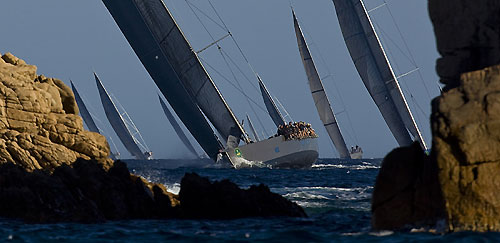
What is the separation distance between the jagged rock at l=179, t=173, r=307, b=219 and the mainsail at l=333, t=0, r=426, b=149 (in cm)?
4349

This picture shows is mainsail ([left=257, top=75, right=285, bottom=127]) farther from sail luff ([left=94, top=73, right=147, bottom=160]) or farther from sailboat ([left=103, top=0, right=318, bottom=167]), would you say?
sail luff ([left=94, top=73, right=147, bottom=160])

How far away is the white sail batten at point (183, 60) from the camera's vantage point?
5053 centimetres

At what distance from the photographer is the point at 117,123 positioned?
98.6 metres

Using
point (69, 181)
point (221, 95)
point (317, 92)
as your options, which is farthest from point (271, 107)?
point (69, 181)

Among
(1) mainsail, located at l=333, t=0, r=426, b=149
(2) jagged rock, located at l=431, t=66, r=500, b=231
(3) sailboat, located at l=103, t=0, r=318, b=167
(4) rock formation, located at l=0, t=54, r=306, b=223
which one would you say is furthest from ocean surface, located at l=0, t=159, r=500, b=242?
(1) mainsail, located at l=333, t=0, r=426, b=149

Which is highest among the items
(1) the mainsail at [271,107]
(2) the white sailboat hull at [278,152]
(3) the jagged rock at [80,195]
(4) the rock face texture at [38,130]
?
(4) the rock face texture at [38,130]

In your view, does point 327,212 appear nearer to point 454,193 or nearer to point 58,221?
point 58,221

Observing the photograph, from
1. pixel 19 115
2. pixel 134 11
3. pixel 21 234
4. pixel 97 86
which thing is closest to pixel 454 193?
pixel 21 234

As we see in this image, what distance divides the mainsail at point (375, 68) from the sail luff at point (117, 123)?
38.4 m

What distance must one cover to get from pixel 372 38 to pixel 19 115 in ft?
140

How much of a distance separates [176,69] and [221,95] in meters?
3.44

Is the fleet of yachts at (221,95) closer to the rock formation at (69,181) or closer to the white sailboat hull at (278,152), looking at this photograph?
the white sailboat hull at (278,152)

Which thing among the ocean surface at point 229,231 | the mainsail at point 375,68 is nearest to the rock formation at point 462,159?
the ocean surface at point 229,231

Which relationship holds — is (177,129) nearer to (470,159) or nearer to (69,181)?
(69,181)
